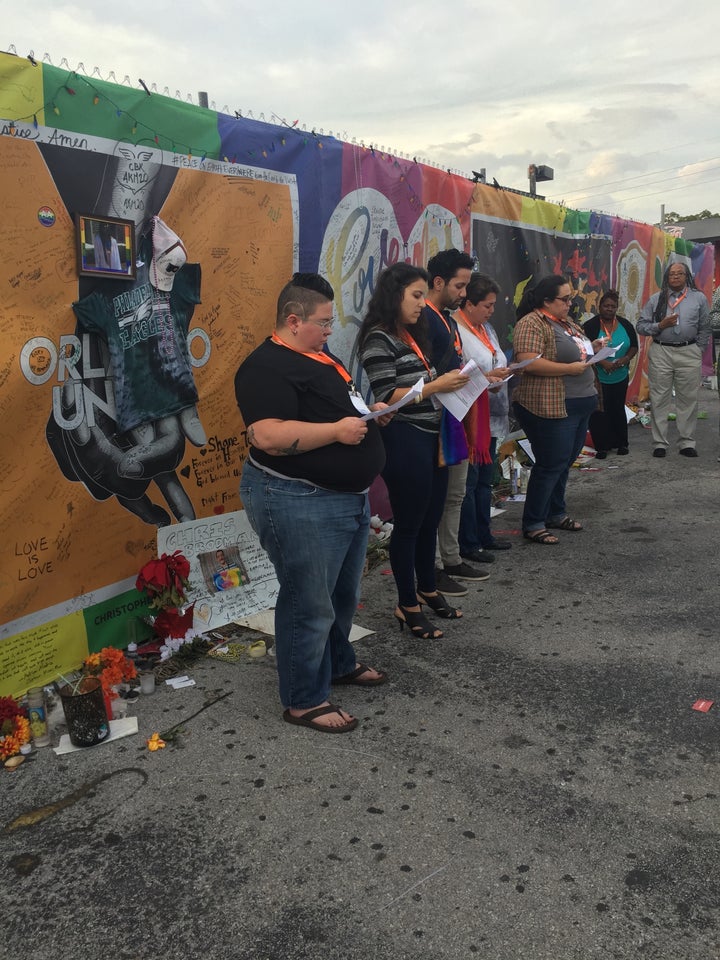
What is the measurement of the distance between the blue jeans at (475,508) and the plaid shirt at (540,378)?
533mm

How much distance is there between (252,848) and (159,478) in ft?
6.86

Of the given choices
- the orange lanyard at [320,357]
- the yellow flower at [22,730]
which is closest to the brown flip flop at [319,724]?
the yellow flower at [22,730]

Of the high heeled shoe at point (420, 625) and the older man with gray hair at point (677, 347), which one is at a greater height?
the older man with gray hair at point (677, 347)

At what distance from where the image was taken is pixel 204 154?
4.01 m

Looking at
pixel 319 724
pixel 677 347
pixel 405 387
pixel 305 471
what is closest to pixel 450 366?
pixel 405 387

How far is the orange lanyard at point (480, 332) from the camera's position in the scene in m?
4.94

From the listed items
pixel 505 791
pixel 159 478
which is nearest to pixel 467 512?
pixel 159 478

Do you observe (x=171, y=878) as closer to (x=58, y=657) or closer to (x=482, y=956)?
(x=482, y=956)

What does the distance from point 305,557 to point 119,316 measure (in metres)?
1.61

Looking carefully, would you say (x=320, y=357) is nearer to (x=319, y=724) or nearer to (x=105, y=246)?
(x=105, y=246)

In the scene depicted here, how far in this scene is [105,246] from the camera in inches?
140

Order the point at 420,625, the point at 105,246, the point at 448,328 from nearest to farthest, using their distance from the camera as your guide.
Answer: the point at 105,246
the point at 420,625
the point at 448,328

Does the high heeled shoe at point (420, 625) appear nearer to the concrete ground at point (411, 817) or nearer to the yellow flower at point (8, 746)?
the concrete ground at point (411, 817)

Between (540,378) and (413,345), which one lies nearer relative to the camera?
(413,345)
